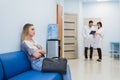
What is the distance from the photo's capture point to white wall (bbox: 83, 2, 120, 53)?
11.5 m

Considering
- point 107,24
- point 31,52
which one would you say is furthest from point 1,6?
point 107,24

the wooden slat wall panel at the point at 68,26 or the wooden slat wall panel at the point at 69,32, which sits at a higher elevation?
the wooden slat wall panel at the point at 68,26

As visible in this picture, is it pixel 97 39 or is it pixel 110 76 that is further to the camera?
pixel 97 39

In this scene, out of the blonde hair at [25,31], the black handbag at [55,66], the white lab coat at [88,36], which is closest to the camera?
the black handbag at [55,66]

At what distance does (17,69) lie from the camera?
3412 mm

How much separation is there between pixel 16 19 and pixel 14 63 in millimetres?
960

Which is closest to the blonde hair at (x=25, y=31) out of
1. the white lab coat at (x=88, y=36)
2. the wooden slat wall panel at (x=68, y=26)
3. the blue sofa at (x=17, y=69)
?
the blue sofa at (x=17, y=69)

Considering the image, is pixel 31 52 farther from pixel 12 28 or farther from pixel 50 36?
pixel 50 36

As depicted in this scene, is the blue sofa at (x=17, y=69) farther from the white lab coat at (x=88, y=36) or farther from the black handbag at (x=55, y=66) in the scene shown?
the white lab coat at (x=88, y=36)

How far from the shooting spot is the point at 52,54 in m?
5.92

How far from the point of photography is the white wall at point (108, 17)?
451 inches

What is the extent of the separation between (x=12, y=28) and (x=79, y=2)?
23.2ft

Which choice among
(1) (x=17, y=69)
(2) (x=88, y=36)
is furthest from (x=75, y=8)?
(1) (x=17, y=69)

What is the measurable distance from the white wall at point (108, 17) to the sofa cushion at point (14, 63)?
328 inches
